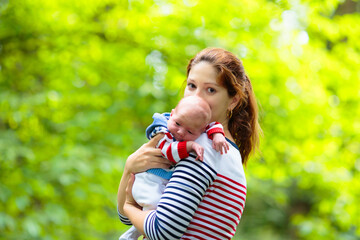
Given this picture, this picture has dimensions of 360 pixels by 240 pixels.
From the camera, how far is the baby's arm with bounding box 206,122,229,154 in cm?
134

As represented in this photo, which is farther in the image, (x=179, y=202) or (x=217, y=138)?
(x=217, y=138)

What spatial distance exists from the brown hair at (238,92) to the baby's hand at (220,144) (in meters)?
0.21

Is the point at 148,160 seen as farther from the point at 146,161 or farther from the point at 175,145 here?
the point at 175,145

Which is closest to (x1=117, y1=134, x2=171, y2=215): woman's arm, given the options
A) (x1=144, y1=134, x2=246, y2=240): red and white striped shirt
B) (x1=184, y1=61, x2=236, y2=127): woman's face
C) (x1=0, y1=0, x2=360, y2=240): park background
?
(x1=144, y1=134, x2=246, y2=240): red and white striped shirt

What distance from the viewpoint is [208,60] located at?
148cm

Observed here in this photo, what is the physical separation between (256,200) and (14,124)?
7302 millimetres

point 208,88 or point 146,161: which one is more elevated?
point 208,88

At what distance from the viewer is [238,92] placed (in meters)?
1.49

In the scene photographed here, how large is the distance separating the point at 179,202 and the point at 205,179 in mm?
111

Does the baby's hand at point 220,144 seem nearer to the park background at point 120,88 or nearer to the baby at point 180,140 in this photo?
the baby at point 180,140

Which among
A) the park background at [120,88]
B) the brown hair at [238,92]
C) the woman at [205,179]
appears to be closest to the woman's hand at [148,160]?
the woman at [205,179]

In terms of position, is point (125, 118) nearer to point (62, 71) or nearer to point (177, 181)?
point (62, 71)

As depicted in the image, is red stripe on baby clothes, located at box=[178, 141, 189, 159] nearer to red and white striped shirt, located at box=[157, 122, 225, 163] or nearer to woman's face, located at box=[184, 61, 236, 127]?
red and white striped shirt, located at box=[157, 122, 225, 163]

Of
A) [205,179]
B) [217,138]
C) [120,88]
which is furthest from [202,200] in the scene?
[120,88]
